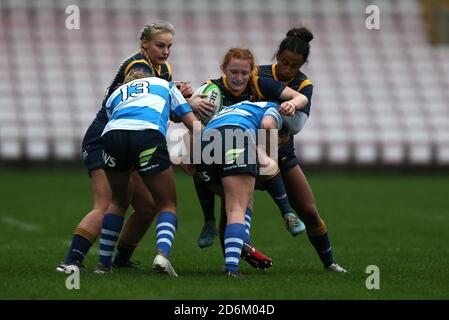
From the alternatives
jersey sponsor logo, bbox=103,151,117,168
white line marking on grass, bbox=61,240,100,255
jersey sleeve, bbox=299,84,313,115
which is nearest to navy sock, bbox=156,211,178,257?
jersey sponsor logo, bbox=103,151,117,168

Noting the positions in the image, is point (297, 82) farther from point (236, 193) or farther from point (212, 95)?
point (236, 193)

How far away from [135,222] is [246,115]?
1500 millimetres

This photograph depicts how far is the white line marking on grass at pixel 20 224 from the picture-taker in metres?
11.6

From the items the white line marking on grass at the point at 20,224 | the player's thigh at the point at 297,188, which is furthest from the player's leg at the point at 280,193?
the white line marking on grass at the point at 20,224

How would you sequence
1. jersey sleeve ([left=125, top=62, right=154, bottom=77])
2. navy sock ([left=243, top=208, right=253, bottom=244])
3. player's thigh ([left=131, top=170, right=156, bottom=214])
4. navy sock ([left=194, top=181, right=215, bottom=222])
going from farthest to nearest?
player's thigh ([left=131, top=170, right=156, bottom=214]) < navy sock ([left=194, top=181, right=215, bottom=222]) < navy sock ([left=243, top=208, right=253, bottom=244]) < jersey sleeve ([left=125, top=62, right=154, bottom=77])

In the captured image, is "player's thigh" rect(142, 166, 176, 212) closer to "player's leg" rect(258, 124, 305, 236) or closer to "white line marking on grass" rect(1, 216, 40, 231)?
"player's leg" rect(258, 124, 305, 236)

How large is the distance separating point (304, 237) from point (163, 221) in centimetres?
450

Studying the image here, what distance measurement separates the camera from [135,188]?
7.99 metres

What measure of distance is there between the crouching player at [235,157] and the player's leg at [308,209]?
60cm

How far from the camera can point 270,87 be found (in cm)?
751

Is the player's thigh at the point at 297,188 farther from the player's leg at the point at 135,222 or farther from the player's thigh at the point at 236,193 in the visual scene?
the player's leg at the point at 135,222

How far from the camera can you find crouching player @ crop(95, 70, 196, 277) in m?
7.00
